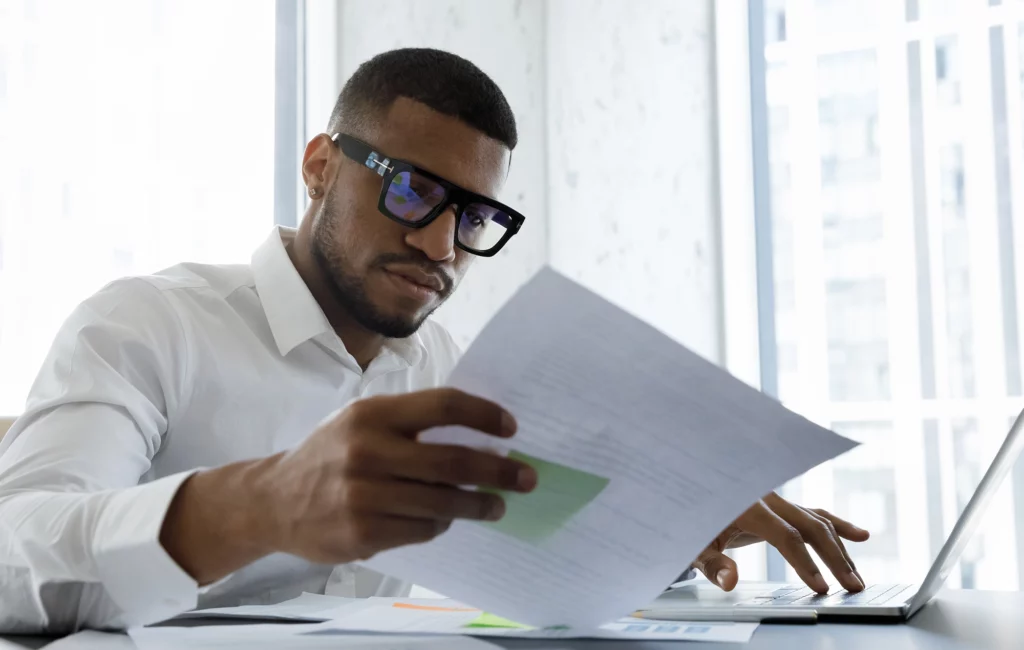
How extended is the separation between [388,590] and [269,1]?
169cm

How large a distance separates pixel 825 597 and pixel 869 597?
4cm

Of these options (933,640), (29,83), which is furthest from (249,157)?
(933,640)

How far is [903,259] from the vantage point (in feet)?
7.35

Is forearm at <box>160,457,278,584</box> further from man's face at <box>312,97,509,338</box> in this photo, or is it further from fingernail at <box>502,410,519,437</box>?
man's face at <box>312,97,509,338</box>

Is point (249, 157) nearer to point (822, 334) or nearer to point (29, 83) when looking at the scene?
point (29, 83)

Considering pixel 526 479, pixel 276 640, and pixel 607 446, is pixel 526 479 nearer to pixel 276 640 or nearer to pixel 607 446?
pixel 607 446

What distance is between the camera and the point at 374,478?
0.46 m

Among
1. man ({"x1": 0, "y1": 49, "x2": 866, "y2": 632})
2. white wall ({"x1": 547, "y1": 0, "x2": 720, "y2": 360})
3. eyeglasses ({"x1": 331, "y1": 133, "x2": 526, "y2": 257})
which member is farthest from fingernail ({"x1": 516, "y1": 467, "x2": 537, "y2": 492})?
white wall ({"x1": 547, "y1": 0, "x2": 720, "y2": 360})

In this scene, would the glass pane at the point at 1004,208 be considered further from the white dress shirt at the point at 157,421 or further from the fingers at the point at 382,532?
the fingers at the point at 382,532

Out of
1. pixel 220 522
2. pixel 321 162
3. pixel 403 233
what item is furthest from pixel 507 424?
pixel 321 162

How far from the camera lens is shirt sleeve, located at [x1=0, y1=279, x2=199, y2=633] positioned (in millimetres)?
586

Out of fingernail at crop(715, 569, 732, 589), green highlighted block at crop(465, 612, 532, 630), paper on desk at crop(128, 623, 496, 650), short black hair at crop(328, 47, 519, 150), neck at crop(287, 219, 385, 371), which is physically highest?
short black hair at crop(328, 47, 519, 150)

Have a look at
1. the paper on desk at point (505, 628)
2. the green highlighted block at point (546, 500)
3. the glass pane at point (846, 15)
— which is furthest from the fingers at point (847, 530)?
the glass pane at point (846, 15)

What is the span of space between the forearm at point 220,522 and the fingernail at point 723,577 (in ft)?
1.36
